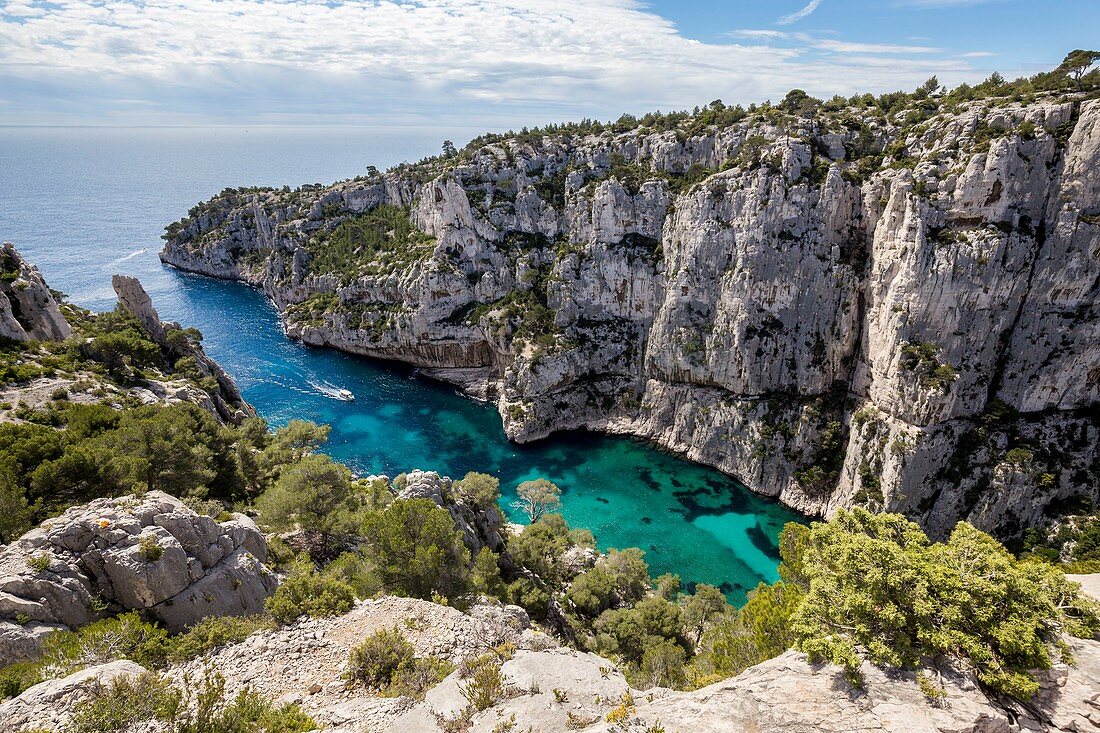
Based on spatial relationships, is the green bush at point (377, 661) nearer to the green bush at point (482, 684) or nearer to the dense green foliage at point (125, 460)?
the green bush at point (482, 684)

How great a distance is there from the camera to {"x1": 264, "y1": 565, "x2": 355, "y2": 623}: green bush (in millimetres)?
16734

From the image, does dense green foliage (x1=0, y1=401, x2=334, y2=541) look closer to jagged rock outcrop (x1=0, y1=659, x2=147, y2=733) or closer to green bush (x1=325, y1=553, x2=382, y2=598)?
green bush (x1=325, y1=553, x2=382, y2=598)

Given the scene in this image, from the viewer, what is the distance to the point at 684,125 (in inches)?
2562

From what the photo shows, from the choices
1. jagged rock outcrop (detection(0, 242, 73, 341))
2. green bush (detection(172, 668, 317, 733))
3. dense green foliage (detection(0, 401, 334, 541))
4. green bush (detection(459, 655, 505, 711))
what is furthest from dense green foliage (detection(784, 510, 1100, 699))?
jagged rock outcrop (detection(0, 242, 73, 341))

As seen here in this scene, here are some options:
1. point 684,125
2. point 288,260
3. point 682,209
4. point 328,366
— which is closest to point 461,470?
point 328,366

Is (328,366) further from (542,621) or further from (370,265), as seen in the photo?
(542,621)

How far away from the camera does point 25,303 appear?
1476 inches

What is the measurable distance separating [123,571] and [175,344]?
3884cm

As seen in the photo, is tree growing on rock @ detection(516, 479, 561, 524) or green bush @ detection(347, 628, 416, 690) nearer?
green bush @ detection(347, 628, 416, 690)

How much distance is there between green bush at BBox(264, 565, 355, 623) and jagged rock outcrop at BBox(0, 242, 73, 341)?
3572 cm

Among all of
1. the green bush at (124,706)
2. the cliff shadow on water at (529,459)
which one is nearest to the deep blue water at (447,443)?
the cliff shadow on water at (529,459)

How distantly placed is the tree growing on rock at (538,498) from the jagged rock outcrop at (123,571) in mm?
26970

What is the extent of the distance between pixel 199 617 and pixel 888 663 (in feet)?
70.8

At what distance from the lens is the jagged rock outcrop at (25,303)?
1415 inches
